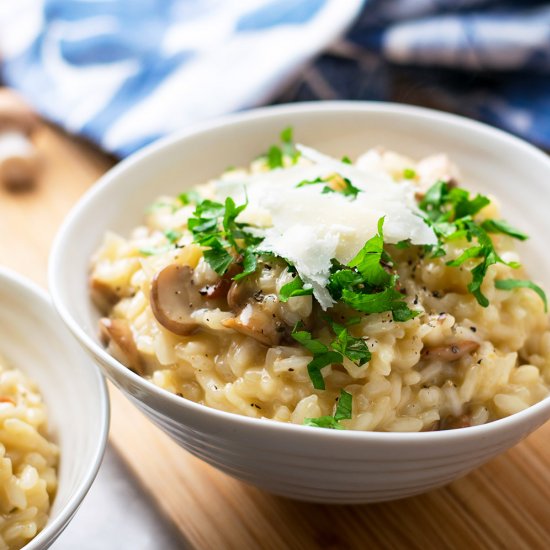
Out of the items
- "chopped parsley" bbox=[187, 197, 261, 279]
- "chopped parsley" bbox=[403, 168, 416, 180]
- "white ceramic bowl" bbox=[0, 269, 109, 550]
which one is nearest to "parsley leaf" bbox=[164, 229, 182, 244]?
"chopped parsley" bbox=[187, 197, 261, 279]

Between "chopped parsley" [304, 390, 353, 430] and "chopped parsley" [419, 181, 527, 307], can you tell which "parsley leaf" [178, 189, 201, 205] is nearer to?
"chopped parsley" [419, 181, 527, 307]

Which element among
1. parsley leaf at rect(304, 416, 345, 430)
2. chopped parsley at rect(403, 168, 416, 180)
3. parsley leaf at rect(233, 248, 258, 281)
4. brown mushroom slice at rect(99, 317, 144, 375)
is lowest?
brown mushroom slice at rect(99, 317, 144, 375)

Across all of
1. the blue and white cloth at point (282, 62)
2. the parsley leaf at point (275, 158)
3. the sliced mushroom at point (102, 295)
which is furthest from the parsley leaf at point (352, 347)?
the blue and white cloth at point (282, 62)

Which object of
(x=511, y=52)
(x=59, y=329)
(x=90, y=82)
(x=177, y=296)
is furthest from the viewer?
(x=90, y=82)

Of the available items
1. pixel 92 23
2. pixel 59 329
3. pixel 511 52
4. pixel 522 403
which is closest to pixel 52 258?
pixel 59 329

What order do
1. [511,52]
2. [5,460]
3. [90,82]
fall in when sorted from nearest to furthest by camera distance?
[5,460] < [511,52] < [90,82]

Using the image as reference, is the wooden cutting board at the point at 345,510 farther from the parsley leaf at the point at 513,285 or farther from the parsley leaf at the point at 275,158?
→ the parsley leaf at the point at 275,158

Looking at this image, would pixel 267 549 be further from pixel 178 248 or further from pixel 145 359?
pixel 178 248
